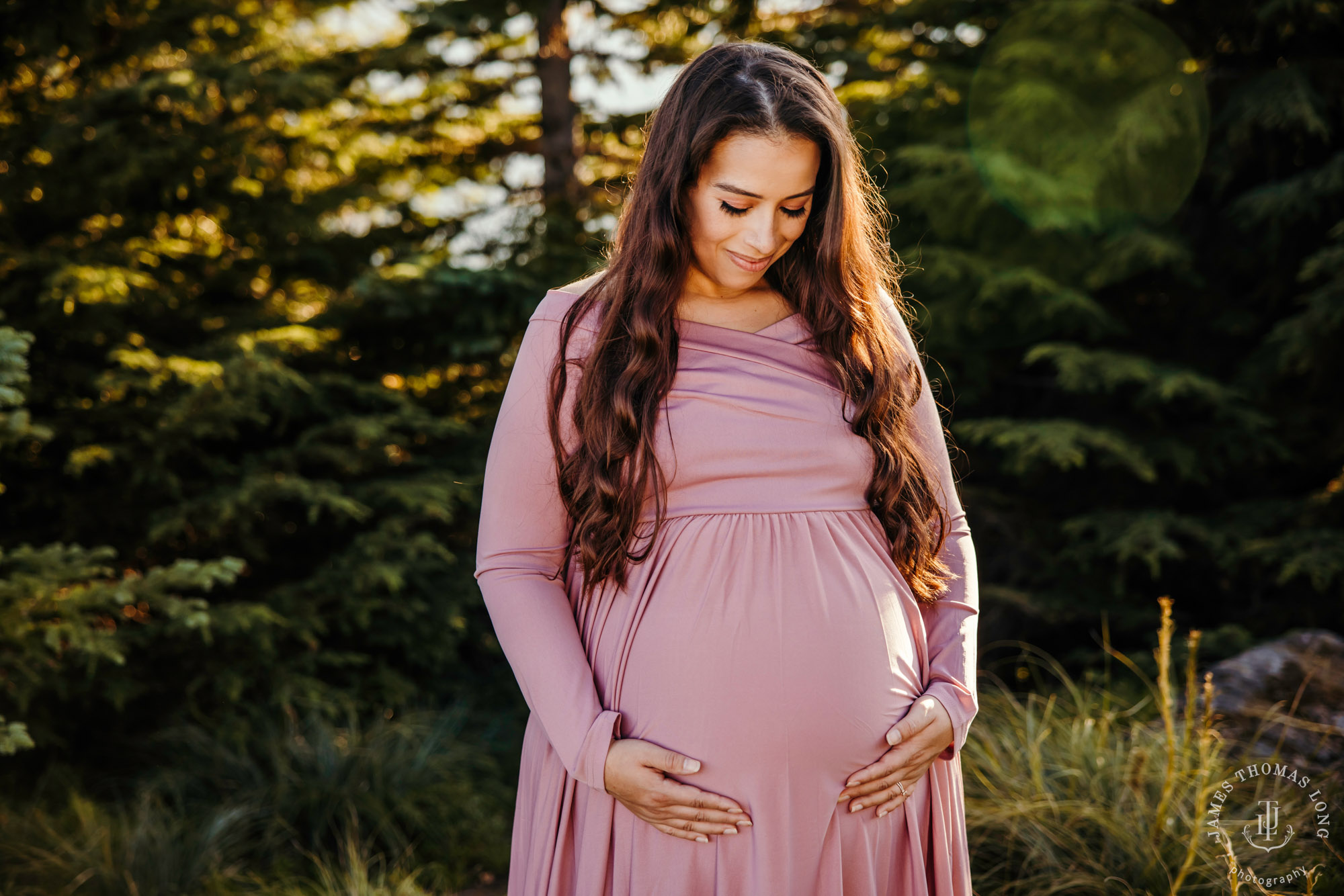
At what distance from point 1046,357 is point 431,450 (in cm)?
322

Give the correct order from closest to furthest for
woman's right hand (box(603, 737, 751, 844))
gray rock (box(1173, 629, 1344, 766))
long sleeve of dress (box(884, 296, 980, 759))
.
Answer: woman's right hand (box(603, 737, 751, 844)), long sleeve of dress (box(884, 296, 980, 759)), gray rock (box(1173, 629, 1344, 766))

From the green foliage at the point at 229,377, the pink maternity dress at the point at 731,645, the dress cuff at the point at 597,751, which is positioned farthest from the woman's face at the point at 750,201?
the green foliage at the point at 229,377

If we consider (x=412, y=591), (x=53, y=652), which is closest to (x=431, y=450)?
(x=412, y=591)

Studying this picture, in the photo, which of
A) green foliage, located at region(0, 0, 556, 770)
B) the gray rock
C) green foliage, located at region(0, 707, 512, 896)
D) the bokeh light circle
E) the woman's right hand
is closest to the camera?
the woman's right hand

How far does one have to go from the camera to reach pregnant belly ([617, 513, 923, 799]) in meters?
1.55

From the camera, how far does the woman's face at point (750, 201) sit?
5.27 feet

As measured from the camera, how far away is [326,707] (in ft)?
13.4

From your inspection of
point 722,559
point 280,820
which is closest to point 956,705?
point 722,559

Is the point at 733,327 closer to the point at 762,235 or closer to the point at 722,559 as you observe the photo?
the point at 762,235

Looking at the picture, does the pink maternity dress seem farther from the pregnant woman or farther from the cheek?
the cheek

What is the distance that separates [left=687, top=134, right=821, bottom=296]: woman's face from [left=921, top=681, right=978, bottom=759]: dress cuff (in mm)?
824

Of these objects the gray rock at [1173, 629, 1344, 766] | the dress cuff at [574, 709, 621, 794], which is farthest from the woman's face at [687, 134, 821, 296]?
the gray rock at [1173, 629, 1344, 766]

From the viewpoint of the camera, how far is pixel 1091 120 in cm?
443

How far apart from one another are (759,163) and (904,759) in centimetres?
106
